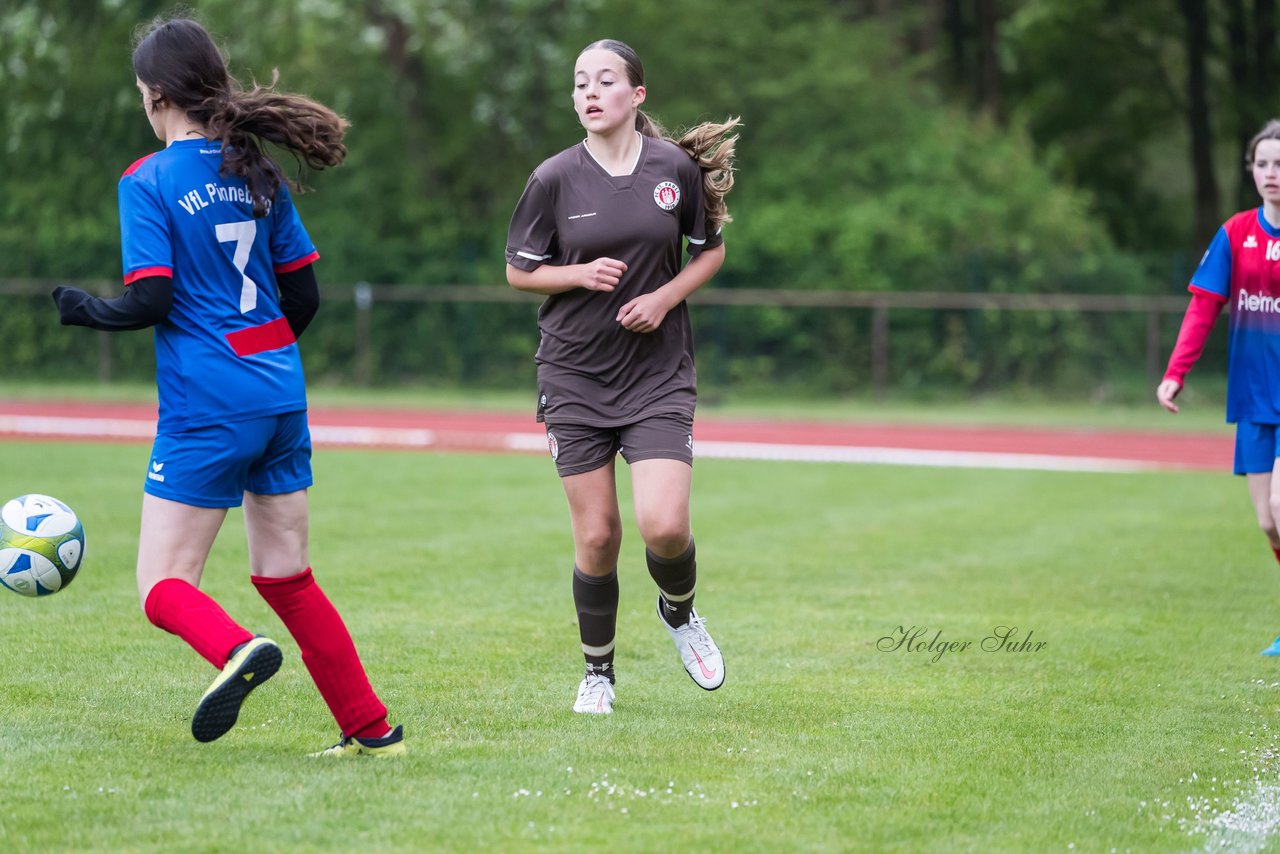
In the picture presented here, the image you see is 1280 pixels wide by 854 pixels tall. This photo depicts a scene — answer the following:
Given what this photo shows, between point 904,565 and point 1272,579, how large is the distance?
214cm

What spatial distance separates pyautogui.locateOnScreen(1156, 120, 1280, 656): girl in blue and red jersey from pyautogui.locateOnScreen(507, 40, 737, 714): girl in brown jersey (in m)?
2.64

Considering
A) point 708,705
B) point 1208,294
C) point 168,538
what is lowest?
point 708,705

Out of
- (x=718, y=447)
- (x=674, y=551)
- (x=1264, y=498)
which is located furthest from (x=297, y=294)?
(x=718, y=447)

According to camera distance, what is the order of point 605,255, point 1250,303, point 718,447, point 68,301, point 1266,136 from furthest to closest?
point 718,447, point 1250,303, point 1266,136, point 605,255, point 68,301

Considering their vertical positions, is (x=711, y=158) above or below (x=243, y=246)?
above

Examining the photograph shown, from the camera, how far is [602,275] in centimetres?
530

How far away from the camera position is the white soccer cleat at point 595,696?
5.63 m

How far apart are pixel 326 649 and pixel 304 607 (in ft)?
0.47

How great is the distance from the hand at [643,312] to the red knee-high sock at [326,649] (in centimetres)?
136

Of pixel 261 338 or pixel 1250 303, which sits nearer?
pixel 261 338

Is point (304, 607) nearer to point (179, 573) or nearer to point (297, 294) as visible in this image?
point (179, 573)

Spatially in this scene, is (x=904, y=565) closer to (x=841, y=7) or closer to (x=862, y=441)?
(x=862, y=441)

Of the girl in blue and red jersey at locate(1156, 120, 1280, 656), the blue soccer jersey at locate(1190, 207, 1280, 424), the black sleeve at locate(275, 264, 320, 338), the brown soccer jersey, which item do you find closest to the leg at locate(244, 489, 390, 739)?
the black sleeve at locate(275, 264, 320, 338)

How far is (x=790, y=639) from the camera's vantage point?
23.7 feet
